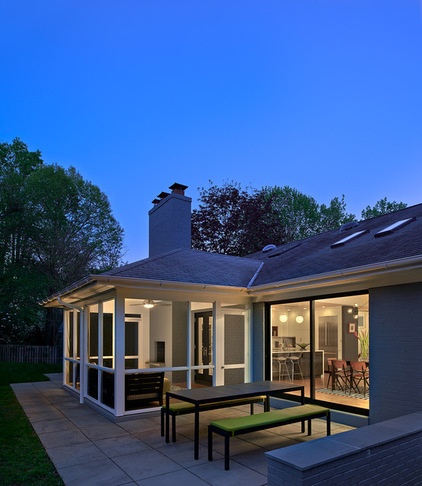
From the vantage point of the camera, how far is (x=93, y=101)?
79.5ft

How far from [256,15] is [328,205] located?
25.4m

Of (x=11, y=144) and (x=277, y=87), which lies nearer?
(x=277, y=87)

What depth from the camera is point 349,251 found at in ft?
26.8

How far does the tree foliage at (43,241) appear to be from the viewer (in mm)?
19469

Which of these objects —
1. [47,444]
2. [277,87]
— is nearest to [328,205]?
[277,87]

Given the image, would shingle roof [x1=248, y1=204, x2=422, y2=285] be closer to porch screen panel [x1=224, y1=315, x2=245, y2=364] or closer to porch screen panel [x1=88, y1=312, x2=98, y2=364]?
porch screen panel [x1=224, y1=315, x2=245, y2=364]

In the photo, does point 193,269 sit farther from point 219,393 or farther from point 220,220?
point 220,220

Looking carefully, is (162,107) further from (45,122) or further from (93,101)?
(45,122)

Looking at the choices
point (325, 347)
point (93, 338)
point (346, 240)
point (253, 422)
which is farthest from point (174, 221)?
point (253, 422)

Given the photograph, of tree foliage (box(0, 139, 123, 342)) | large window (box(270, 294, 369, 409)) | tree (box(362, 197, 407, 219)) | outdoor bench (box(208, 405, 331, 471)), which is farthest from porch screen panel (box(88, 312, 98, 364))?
tree (box(362, 197, 407, 219))

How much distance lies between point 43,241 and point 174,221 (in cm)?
997

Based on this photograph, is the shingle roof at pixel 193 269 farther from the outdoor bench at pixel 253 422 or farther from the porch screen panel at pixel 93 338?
the outdoor bench at pixel 253 422

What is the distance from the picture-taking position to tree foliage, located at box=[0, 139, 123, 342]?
63.9 ft

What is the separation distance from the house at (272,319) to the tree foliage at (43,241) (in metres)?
8.74
